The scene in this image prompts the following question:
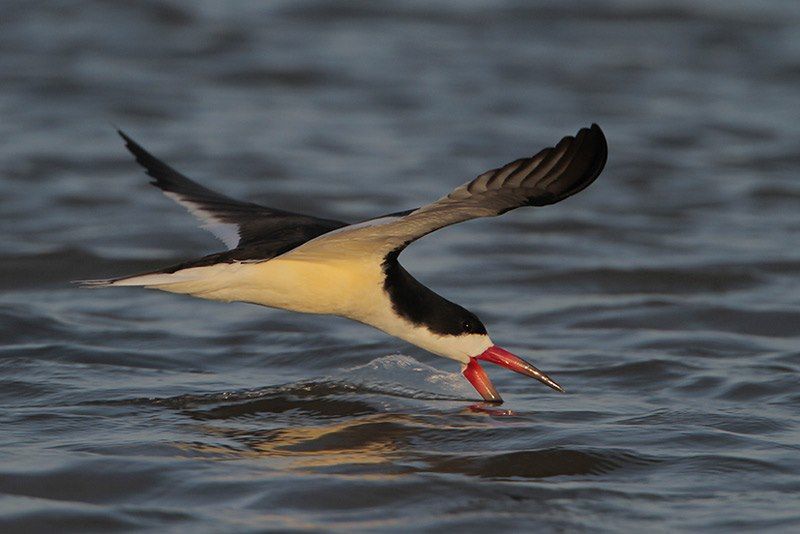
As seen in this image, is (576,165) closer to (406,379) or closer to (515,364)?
(515,364)

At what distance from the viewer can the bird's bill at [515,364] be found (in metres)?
6.64

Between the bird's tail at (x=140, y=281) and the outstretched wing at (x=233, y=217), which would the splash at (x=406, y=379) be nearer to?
the outstretched wing at (x=233, y=217)

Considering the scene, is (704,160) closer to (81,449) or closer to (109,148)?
(109,148)

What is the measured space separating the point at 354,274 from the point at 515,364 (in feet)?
2.77

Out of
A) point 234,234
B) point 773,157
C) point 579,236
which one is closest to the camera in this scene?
point 234,234

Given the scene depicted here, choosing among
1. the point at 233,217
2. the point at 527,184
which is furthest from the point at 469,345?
the point at 527,184

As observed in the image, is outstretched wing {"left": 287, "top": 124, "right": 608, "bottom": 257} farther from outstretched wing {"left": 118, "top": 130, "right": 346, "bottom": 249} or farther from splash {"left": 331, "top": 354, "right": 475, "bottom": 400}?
splash {"left": 331, "top": 354, "right": 475, "bottom": 400}

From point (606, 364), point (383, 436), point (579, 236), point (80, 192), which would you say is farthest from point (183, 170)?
point (383, 436)

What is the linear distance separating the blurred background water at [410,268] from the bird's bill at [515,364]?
0.16 m

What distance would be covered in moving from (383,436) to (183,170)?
595 cm

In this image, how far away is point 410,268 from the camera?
9.39 metres

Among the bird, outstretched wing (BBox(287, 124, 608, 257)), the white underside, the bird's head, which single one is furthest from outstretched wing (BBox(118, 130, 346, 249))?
outstretched wing (BBox(287, 124, 608, 257))

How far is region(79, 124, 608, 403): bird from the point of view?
551 cm

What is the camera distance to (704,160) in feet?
40.7
